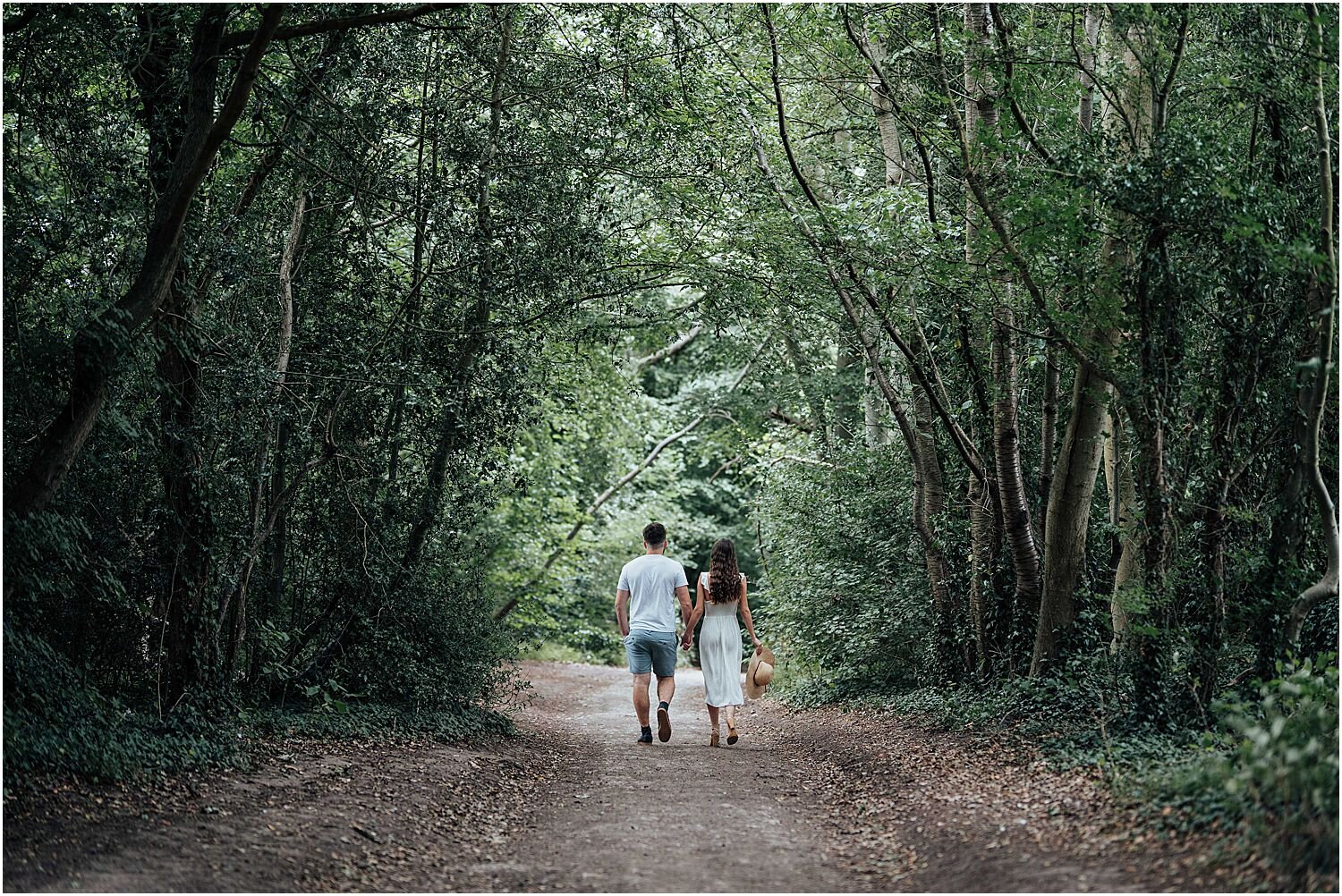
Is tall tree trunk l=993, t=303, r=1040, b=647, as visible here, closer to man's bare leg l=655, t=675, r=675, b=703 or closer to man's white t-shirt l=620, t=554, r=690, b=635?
man's white t-shirt l=620, t=554, r=690, b=635

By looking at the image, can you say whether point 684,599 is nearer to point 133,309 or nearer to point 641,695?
point 641,695

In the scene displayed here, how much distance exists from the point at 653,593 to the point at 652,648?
1.69 ft

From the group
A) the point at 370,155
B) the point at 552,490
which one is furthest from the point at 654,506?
the point at 370,155

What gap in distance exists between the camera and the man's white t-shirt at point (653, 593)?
10492 millimetres

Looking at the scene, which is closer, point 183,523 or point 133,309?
point 133,309

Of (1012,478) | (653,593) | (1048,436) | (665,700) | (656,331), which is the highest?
(656,331)

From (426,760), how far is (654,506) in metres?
19.6

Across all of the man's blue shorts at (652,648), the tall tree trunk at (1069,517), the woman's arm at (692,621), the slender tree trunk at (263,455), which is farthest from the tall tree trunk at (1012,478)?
the slender tree trunk at (263,455)

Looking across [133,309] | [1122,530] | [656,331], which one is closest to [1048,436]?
[1122,530]

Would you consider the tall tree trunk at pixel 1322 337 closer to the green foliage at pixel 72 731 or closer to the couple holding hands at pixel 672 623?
the couple holding hands at pixel 672 623

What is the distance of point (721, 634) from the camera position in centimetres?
1099

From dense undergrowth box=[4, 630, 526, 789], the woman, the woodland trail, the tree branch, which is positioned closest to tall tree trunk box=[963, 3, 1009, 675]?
the woodland trail

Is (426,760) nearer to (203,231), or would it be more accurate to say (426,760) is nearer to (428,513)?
(428,513)

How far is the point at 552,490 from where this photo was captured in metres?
23.3
